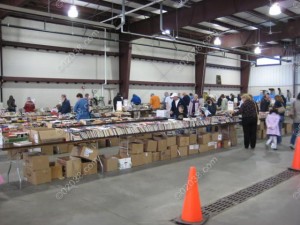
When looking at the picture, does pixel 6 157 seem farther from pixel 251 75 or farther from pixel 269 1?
pixel 251 75

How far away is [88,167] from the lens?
17.0 ft

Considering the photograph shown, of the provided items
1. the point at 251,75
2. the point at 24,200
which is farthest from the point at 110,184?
the point at 251,75

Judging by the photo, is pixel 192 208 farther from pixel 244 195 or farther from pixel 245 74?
pixel 245 74

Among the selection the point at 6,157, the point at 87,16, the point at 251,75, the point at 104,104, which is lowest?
the point at 6,157

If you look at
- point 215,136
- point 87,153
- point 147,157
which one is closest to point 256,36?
point 215,136

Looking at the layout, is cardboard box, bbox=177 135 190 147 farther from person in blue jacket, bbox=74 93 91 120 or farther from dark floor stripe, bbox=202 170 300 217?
person in blue jacket, bbox=74 93 91 120

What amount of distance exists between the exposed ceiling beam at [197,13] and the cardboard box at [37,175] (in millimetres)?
7007

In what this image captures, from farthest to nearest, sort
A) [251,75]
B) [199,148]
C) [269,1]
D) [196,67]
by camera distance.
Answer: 1. [251,75]
2. [196,67]
3. [269,1]
4. [199,148]

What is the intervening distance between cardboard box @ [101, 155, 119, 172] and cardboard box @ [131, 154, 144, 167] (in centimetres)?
38

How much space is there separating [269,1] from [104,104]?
7.53 m

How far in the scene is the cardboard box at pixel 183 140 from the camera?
21.7 ft

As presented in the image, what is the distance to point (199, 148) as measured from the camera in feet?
23.0

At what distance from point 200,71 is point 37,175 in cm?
1385

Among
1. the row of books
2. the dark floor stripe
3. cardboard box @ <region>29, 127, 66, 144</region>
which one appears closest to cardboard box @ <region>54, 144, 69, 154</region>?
the row of books
